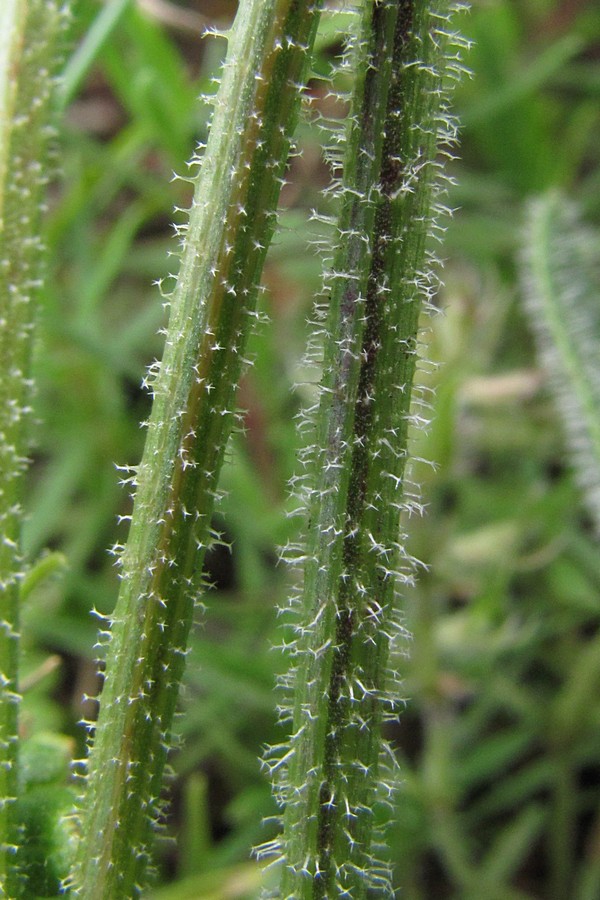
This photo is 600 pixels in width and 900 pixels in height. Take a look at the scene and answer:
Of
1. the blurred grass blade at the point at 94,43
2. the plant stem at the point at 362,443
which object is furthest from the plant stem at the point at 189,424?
the blurred grass blade at the point at 94,43

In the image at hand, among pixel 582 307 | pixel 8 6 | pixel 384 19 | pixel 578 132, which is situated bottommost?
pixel 384 19

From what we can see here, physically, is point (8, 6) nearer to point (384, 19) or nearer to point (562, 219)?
point (384, 19)

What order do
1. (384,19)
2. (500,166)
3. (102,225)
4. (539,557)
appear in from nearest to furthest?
(384,19) → (539,557) → (500,166) → (102,225)

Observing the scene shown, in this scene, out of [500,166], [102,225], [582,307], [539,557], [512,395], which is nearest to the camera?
[582,307]

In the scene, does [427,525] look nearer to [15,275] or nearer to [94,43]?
[94,43]

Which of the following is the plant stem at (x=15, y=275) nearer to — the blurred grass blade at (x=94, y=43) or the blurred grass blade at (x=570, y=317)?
the blurred grass blade at (x=94, y=43)

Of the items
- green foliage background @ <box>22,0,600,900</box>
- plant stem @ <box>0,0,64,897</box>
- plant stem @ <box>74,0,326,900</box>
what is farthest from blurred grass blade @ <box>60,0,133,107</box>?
plant stem @ <box>74,0,326,900</box>

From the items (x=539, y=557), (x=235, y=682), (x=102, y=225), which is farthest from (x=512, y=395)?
(x=102, y=225)
